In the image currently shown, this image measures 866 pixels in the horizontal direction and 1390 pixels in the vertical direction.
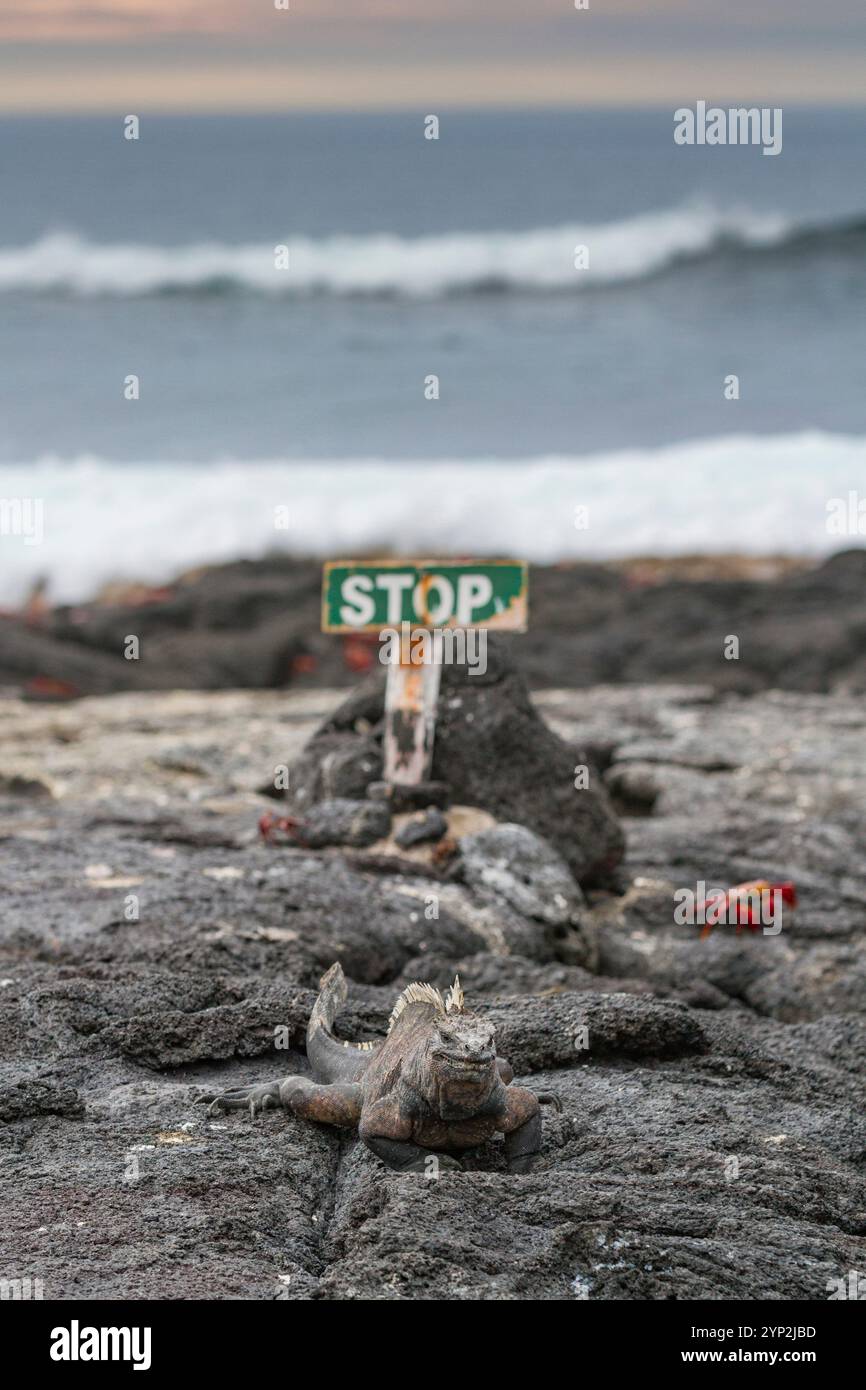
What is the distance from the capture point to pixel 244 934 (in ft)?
22.9

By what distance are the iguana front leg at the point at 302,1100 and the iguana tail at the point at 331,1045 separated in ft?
0.27

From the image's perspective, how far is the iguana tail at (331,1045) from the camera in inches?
205

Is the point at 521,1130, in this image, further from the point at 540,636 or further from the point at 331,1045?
the point at 540,636

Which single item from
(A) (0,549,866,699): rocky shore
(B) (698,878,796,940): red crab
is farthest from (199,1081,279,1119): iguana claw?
(A) (0,549,866,699): rocky shore

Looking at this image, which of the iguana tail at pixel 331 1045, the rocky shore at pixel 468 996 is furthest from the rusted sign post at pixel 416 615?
the iguana tail at pixel 331 1045

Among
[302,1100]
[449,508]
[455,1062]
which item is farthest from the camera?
[449,508]

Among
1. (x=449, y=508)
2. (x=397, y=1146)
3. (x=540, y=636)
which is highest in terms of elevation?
(x=449, y=508)

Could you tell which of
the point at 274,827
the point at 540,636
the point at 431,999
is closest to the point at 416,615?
the point at 274,827

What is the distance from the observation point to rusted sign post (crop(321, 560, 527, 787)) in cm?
871

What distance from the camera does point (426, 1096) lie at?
15.2 feet

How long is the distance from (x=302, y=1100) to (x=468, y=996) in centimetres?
146

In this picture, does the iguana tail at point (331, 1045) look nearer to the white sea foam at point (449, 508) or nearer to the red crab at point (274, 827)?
the red crab at point (274, 827)

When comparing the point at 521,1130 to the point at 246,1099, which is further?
the point at 246,1099

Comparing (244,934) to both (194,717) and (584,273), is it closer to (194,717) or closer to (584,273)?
(194,717)
